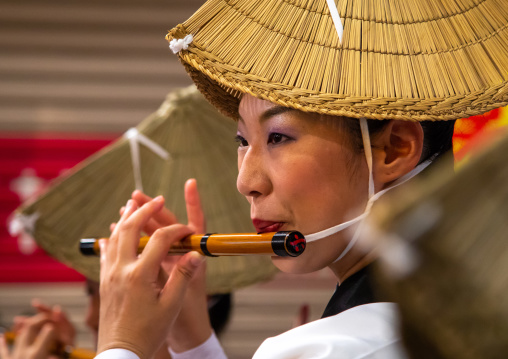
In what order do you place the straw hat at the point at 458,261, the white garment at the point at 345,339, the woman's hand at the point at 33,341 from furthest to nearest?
the woman's hand at the point at 33,341, the white garment at the point at 345,339, the straw hat at the point at 458,261

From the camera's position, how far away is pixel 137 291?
1.38 meters

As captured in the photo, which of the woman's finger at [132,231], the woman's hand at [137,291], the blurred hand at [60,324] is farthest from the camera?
the blurred hand at [60,324]

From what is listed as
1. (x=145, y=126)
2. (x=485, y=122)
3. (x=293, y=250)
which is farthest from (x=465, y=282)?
(x=145, y=126)

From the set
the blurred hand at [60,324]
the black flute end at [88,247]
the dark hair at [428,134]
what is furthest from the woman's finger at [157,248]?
the blurred hand at [60,324]

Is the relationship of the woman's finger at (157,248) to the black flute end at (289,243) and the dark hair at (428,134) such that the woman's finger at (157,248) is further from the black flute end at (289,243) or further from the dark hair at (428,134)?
the dark hair at (428,134)

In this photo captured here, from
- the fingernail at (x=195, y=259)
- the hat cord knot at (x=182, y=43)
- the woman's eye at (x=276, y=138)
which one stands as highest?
the hat cord knot at (x=182, y=43)

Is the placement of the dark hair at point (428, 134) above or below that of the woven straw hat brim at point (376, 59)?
below

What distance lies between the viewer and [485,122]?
165cm

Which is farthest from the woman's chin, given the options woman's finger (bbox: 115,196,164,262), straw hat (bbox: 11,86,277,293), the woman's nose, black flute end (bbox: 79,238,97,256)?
straw hat (bbox: 11,86,277,293)

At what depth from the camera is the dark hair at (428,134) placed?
1.23 m

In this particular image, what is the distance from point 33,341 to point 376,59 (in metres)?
1.88

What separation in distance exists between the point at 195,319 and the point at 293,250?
735 millimetres

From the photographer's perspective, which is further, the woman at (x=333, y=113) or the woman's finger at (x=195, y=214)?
the woman's finger at (x=195, y=214)

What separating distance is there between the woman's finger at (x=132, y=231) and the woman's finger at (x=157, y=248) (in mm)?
35
